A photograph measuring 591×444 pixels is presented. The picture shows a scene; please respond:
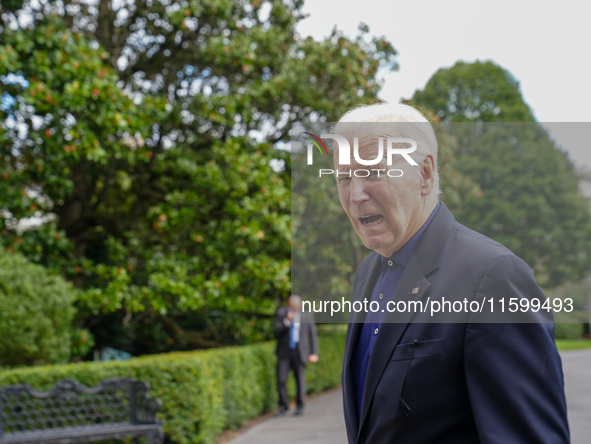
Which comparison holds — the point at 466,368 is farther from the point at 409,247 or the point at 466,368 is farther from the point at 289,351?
the point at 289,351

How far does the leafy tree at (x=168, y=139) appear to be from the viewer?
7906mm

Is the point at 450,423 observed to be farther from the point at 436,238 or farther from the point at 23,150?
the point at 23,150

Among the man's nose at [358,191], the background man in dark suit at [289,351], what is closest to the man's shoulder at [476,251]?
the man's nose at [358,191]

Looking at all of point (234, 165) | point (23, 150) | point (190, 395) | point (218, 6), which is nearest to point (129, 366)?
point (190, 395)

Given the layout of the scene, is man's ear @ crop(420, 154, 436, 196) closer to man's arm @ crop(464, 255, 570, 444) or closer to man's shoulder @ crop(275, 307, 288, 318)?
man's arm @ crop(464, 255, 570, 444)

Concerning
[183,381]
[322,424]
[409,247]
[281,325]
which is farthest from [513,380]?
[281,325]

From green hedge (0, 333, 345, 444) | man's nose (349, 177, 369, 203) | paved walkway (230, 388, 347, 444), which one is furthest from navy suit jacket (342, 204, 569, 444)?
paved walkway (230, 388, 347, 444)

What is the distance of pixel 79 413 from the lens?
675cm

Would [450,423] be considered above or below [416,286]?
below

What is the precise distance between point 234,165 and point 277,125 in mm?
1581

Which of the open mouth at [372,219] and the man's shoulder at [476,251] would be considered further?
the open mouth at [372,219]

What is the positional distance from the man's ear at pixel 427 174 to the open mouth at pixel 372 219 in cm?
14

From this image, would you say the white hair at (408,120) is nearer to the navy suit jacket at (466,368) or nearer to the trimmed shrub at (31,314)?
the navy suit jacket at (466,368)

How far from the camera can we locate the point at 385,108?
154 centimetres
